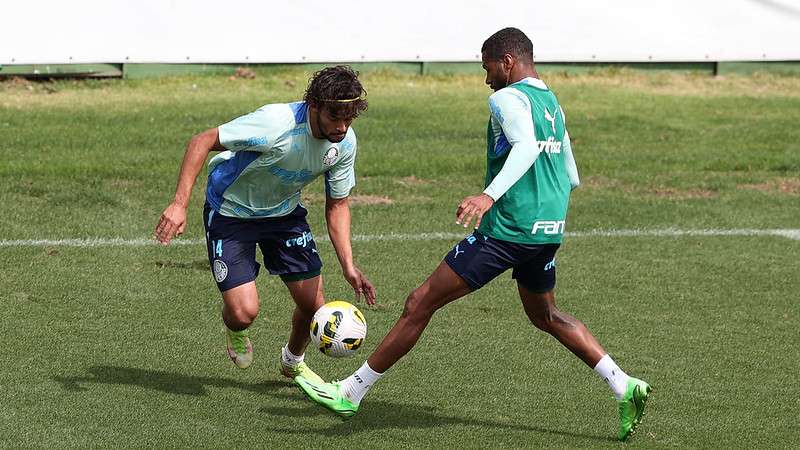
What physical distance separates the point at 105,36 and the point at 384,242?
19.3 feet

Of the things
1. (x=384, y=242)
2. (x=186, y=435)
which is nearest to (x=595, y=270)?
(x=384, y=242)

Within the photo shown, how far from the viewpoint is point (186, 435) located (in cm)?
735

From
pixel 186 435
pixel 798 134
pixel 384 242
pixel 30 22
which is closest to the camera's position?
pixel 186 435

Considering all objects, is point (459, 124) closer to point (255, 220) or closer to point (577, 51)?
point (577, 51)

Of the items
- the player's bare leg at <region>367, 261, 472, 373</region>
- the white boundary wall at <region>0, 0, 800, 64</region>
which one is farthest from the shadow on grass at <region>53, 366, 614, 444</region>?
the white boundary wall at <region>0, 0, 800, 64</region>

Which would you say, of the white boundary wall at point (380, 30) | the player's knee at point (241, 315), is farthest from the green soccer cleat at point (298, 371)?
the white boundary wall at point (380, 30)

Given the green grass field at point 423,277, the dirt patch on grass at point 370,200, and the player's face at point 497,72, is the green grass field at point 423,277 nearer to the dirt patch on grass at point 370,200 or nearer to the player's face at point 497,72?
the dirt patch on grass at point 370,200

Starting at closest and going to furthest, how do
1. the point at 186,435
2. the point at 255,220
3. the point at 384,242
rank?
1. the point at 186,435
2. the point at 255,220
3. the point at 384,242

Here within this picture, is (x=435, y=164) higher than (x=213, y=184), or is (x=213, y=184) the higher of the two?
(x=213, y=184)

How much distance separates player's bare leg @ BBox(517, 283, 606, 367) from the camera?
7668mm

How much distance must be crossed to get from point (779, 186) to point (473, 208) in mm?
8858

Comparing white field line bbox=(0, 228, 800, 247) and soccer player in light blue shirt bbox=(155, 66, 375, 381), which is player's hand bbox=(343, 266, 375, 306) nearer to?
soccer player in light blue shirt bbox=(155, 66, 375, 381)

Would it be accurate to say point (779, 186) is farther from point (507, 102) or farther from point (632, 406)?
point (507, 102)

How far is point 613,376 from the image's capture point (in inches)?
299
